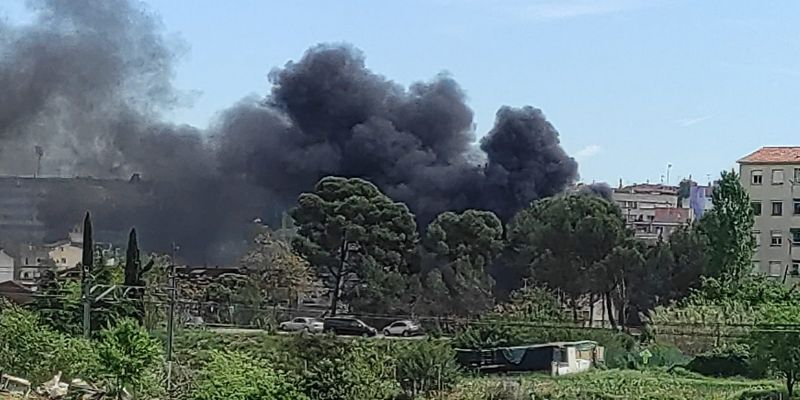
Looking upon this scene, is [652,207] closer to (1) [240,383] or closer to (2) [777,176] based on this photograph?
(2) [777,176]

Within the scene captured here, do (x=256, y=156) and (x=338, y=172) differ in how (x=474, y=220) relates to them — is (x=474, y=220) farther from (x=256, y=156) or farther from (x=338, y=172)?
(x=256, y=156)

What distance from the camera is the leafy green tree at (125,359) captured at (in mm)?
9867

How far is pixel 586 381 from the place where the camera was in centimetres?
1180

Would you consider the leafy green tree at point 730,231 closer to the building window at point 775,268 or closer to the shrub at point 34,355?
the building window at point 775,268

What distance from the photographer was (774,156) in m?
21.8

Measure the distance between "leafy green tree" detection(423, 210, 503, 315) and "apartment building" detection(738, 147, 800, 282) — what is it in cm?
486

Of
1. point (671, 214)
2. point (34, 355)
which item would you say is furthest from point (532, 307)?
point (671, 214)

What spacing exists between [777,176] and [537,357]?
9.72 m

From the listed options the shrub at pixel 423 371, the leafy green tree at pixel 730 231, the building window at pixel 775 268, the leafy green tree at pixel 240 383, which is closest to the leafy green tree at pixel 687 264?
the leafy green tree at pixel 730 231

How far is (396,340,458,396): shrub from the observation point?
452 inches

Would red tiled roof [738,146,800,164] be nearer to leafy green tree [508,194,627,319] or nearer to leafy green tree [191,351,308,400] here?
leafy green tree [508,194,627,319]

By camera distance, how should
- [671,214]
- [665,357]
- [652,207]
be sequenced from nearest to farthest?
[665,357] → [671,214] → [652,207]

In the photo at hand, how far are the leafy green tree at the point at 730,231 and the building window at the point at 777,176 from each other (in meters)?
3.66

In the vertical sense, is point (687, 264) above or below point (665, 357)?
above
